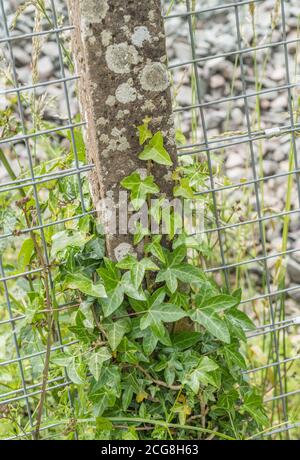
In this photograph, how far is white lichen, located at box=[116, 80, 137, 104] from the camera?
1632 millimetres

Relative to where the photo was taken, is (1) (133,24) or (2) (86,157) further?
(2) (86,157)

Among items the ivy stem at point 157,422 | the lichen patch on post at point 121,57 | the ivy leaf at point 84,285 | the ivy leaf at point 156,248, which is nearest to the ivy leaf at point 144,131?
the lichen patch on post at point 121,57

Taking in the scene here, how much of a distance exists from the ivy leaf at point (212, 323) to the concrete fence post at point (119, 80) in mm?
338

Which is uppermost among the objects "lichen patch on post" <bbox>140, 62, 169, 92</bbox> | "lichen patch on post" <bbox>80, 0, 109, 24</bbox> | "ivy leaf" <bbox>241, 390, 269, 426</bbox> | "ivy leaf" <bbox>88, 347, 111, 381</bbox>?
"lichen patch on post" <bbox>80, 0, 109, 24</bbox>

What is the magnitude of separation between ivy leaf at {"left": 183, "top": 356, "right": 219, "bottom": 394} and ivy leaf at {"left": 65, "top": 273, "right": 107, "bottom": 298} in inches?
11.9

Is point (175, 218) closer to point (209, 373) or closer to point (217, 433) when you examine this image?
point (209, 373)

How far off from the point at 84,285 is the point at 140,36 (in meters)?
0.58

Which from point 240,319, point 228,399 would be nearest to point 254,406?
point 228,399

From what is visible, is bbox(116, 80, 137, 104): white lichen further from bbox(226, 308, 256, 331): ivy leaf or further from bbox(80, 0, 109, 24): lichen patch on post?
bbox(226, 308, 256, 331): ivy leaf

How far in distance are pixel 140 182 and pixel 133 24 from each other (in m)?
0.35

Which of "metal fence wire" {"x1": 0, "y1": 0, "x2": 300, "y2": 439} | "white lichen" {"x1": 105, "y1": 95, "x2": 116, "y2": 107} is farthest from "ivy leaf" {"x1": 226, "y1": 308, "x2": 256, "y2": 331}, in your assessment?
"white lichen" {"x1": 105, "y1": 95, "x2": 116, "y2": 107}

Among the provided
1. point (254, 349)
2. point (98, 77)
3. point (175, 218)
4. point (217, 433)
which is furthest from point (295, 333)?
point (98, 77)

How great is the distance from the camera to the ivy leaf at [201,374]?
5.63ft

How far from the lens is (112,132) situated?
1.65 meters
